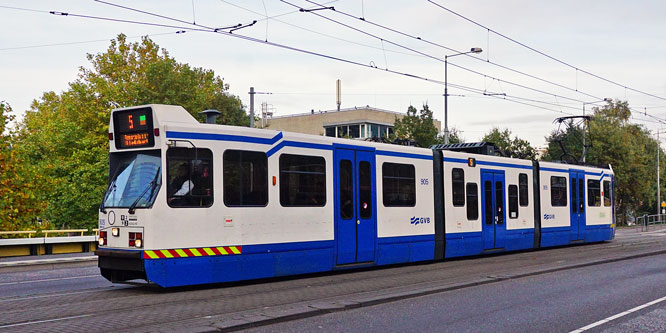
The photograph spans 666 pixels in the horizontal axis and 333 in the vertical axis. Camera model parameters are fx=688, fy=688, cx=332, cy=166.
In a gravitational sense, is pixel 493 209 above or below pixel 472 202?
below

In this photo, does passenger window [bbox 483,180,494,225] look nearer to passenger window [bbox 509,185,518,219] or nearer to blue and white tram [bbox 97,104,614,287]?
blue and white tram [bbox 97,104,614,287]

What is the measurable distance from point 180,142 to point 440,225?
822cm

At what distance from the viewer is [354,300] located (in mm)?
10273

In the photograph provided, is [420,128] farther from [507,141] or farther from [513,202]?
[513,202]

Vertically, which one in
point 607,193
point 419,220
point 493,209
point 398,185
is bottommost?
point 419,220

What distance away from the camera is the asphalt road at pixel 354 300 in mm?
8688

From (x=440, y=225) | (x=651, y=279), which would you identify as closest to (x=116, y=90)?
(x=440, y=225)

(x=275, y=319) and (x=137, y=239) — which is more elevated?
(x=137, y=239)

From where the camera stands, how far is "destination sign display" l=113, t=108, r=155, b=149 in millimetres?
12008

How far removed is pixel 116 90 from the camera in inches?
1575

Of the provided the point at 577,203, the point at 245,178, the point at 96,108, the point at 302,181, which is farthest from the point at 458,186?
the point at 96,108

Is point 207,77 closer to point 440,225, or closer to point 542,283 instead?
point 440,225

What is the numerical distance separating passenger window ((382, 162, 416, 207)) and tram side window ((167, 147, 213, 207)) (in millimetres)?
5101

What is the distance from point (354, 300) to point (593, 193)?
18.2 metres
